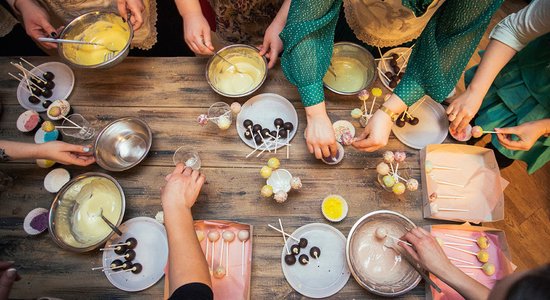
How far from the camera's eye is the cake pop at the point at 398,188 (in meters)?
1.72

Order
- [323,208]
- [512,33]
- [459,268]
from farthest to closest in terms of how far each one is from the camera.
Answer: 1. [512,33]
2. [323,208]
3. [459,268]

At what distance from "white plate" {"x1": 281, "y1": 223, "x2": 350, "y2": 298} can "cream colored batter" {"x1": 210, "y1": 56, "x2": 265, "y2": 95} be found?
36.7 inches

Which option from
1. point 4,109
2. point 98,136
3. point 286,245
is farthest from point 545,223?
point 4,109

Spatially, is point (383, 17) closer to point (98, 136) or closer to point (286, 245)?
point (286, 245)

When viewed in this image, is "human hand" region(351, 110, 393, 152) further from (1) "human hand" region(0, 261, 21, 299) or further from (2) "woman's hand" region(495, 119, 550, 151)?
(1) "human hand" region(0, 261, 21, 299)

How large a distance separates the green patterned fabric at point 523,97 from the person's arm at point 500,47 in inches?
8.8

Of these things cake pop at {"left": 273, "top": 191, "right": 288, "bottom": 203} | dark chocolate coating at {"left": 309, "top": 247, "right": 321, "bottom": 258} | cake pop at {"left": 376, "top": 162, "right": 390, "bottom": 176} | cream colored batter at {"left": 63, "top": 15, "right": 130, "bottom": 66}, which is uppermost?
cream colored batter at {"left": 63, "top": 15, "right": 130, "bottom": 66}

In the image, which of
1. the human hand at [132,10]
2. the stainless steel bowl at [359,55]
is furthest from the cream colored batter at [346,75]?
the human hand at [132,10]

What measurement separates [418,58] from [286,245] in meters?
1.15

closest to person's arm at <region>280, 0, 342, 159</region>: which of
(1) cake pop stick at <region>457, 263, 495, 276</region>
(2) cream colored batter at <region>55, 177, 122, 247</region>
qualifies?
(1) cake pop stick at <region>457, 263, 495, 276</region>

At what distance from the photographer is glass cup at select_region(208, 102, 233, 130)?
6.29 feet

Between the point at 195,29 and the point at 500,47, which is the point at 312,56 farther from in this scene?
the point at 500,47

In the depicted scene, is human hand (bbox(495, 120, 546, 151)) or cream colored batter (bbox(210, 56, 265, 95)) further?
cream colored batter (bbox(210, 56, 265, 95))

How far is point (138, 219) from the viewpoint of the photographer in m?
1.79
